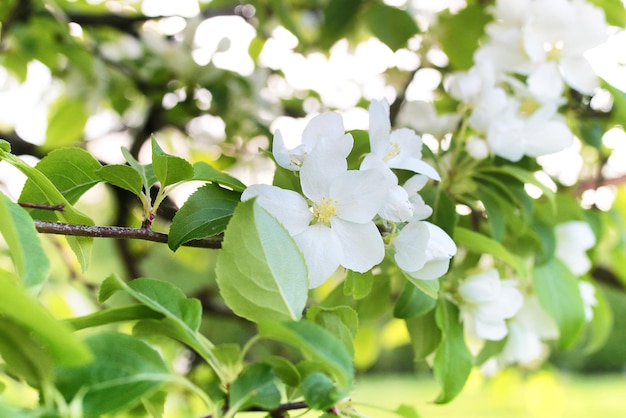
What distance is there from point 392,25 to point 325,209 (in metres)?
0.58

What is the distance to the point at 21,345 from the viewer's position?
238 millimetres

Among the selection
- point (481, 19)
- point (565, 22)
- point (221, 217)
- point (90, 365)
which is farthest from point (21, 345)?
point (481, 19)

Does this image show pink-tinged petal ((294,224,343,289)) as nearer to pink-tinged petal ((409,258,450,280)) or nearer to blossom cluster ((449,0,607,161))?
pink-tinged petal ((409,258,450,280))

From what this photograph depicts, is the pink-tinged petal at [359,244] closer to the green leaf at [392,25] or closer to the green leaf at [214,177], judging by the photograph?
→ the green leaf at [214,177]

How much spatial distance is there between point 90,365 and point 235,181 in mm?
169

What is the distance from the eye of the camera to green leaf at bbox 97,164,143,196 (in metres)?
0.36

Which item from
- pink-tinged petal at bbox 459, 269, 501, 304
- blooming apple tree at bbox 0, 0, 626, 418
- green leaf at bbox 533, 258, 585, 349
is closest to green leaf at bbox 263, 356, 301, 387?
blooming apple tree at bbox 0, 0, 626, 418

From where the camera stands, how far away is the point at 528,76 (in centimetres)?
63

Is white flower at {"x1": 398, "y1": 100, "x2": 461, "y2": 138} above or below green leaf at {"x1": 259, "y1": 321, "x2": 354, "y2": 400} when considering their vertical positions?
below

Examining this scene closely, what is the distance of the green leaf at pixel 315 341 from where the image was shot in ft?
0.83

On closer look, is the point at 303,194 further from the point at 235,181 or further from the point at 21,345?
the point at 21,345

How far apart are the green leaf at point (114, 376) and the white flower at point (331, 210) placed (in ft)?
0.37

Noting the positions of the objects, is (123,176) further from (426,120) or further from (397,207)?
(426,120)

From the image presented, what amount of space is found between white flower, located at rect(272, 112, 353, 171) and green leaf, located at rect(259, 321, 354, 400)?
13cm
